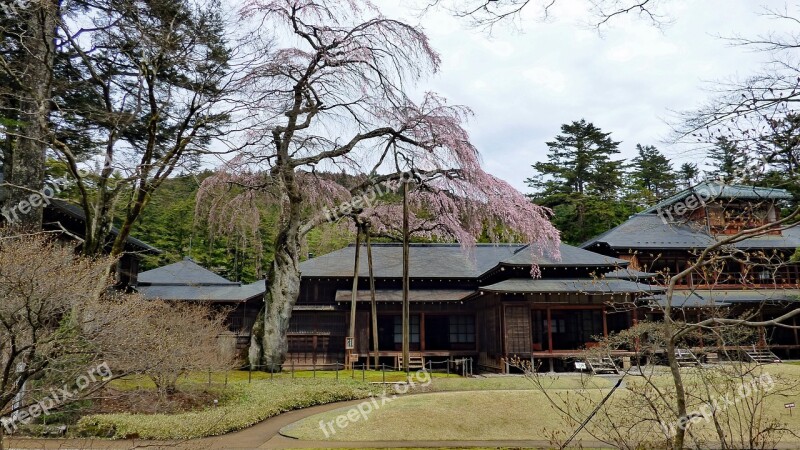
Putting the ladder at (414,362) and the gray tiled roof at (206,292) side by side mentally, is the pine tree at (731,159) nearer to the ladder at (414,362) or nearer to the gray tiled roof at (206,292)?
the ladder at (414,362)

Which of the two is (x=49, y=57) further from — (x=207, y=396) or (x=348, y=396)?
(x=348, y=396)

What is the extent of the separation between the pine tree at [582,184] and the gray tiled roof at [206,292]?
85.1ft

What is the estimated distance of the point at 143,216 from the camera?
1698 inches

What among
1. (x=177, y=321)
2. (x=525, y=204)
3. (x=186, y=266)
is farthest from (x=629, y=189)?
(x=177, y=321)

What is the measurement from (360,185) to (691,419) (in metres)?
16.3

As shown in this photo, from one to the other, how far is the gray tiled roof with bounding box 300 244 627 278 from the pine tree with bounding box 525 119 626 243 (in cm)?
1452

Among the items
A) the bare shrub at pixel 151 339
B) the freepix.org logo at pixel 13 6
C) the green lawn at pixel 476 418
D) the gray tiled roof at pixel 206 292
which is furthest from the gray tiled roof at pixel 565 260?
the freepix.org logo at pixel 13 6

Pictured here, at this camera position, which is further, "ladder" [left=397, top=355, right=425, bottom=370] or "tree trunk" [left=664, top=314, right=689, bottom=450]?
"ladder" [left=397, top=355, right=425, bottom=370]

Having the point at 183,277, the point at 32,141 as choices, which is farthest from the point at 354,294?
the point at 183,277

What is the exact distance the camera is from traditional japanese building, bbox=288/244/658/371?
21.4 m

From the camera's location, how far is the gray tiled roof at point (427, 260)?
997 inches

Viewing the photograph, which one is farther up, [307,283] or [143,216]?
[143,216]

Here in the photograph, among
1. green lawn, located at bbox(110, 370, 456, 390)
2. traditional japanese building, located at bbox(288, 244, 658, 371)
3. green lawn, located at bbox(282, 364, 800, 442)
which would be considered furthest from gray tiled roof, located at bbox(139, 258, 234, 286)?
green lawn, located at bbox(282, 364, 800, 442)

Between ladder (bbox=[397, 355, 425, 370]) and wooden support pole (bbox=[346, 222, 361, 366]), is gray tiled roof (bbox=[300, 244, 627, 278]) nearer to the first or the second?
wooden support pole (bbox=[346, 222, 361, 366])
